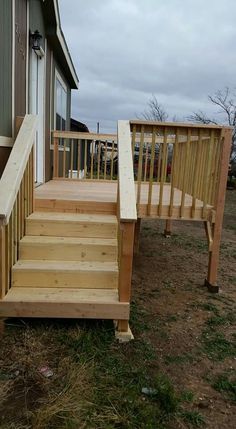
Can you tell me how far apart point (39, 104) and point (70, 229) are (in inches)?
123

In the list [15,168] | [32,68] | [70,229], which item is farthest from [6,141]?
[32,68]

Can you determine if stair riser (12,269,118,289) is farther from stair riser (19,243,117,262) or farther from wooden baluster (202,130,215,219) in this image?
wooden baluster (202,130,215,219)

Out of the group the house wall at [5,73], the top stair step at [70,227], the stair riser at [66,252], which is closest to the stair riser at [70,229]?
the top stair step at [70,227]

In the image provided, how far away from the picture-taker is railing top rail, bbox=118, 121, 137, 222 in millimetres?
2886

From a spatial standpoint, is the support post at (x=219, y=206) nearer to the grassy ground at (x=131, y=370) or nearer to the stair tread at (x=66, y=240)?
the grassy ground at (x=131, y=370)

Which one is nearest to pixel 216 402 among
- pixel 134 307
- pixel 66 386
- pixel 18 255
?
pixel 66 386

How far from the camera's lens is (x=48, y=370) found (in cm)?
246

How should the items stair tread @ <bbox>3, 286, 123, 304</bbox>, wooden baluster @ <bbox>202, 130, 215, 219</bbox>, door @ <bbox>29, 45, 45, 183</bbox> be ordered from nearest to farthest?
1. stair tread @ <bbox>3, 286, 123, 304</bbox>
2. wooden baluster @ <bbox>202, 130, 215, 219</bbox>
3. door @ <bbox>29, 45, 45, 183</bbox>

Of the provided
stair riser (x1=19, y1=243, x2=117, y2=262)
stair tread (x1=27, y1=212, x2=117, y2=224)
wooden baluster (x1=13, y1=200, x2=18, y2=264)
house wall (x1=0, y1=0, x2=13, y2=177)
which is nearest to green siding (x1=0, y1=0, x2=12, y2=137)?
house wall (x1=0, y1=0, x2=13, y2=177)

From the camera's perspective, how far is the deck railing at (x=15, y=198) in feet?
9.10

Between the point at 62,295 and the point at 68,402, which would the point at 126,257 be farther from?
A: the point at 68,402

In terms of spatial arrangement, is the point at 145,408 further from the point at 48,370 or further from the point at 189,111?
the point at 189,111

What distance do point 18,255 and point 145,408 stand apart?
187 centimetres

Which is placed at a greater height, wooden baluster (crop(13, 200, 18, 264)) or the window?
the window
